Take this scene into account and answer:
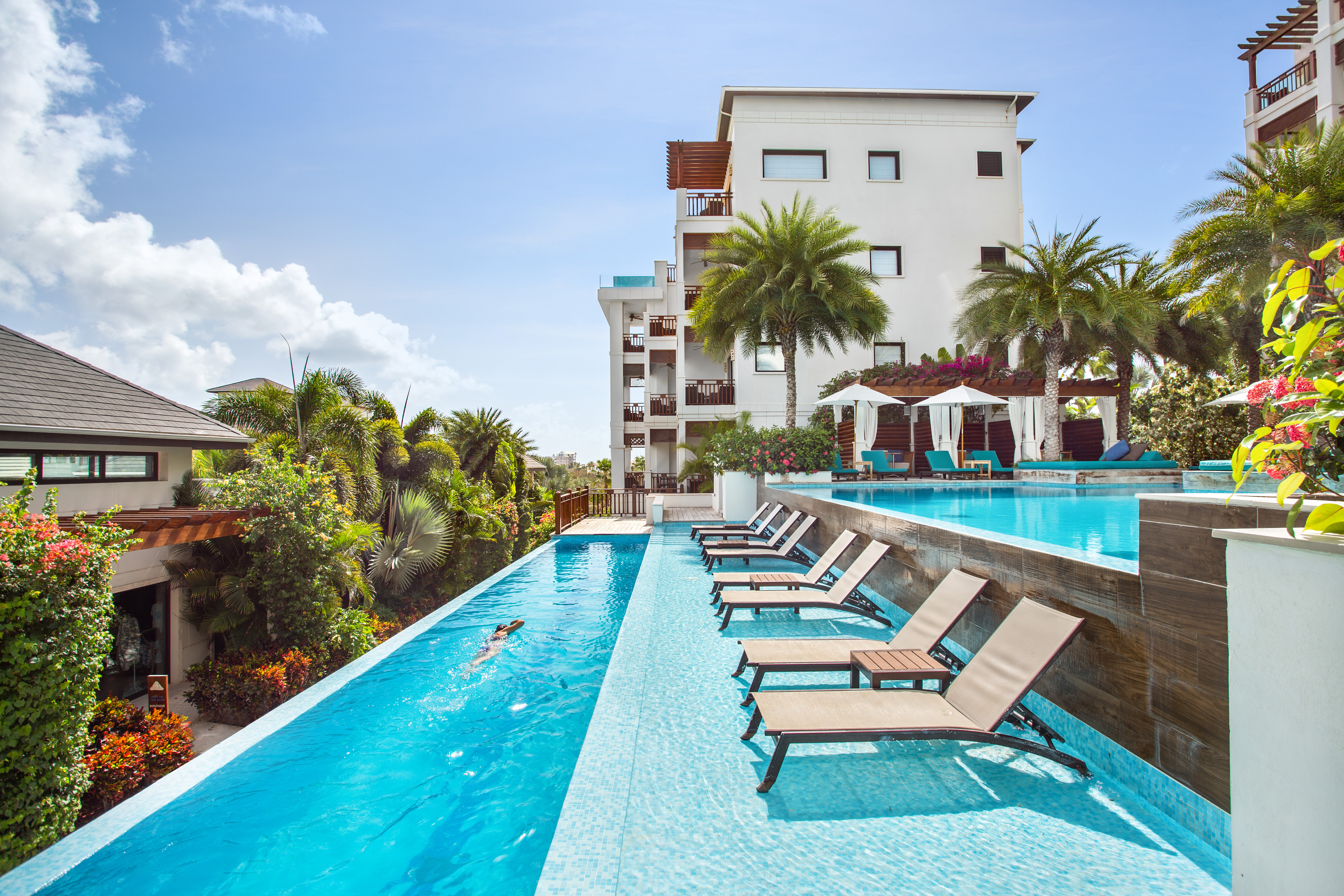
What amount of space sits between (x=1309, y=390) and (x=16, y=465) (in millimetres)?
14029

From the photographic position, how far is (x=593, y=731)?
380 cm

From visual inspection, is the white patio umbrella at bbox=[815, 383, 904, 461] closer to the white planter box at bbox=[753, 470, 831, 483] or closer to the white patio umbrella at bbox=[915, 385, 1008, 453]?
the white patio umbrella at bbox=[915, 385, 1008, 453]

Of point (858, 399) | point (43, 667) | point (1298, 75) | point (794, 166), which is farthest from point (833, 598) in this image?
point (1298, 75)

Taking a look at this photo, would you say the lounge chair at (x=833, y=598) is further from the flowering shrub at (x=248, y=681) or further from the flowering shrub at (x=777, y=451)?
the flowering shrub at (x=777, y=451)

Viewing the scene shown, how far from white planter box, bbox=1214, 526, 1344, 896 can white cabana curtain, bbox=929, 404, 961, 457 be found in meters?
16.4

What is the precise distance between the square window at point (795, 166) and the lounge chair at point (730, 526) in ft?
50.5

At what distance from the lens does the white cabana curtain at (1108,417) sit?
1842 cm

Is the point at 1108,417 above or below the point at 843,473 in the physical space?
above

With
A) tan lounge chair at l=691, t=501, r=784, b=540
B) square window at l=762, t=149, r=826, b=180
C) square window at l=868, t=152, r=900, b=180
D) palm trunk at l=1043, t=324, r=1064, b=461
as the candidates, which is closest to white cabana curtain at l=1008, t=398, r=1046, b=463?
palm trunk at l=1043, t=324, r=1064, b=461

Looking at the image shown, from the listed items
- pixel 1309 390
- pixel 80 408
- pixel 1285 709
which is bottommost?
pixel 1285 709

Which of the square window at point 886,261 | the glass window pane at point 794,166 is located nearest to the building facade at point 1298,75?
the square window at point 886,261

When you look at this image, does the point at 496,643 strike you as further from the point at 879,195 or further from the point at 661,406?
the point at 879,195

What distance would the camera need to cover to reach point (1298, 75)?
24.9m

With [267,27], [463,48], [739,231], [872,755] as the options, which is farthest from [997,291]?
[267,27]
